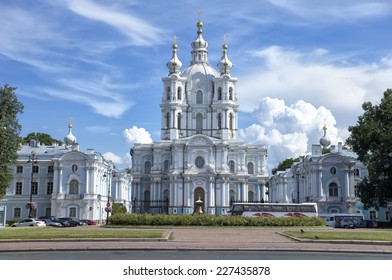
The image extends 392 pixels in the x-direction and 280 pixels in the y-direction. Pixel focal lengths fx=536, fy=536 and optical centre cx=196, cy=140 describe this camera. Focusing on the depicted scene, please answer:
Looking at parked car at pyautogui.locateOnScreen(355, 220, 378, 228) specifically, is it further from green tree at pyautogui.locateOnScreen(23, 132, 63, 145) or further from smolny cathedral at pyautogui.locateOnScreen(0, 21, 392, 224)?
green tree at pyautogui.locateOnScreen(23, 132, 63, 145)

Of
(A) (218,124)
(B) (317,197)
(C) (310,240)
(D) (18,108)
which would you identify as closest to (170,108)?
(A) (218,124)

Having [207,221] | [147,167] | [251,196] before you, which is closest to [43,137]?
[147,167]

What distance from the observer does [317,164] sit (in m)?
74.1

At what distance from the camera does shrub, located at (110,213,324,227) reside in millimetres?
46531

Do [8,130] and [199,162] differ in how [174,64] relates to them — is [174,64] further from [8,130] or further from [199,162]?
[8,130]

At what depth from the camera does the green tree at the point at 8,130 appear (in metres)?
49.7

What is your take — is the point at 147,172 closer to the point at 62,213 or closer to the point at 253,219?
the point at 62,213

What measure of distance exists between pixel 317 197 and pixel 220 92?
32.8 meters

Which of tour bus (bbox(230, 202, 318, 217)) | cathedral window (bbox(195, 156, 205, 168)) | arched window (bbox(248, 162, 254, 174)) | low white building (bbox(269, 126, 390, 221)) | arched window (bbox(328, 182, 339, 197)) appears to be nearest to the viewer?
tour bus (bbox(230, 202, 318, 217))

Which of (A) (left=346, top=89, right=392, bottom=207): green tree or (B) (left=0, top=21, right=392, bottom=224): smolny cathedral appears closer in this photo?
(A) (left=346, top=89, right=392, bottom=207): green tree

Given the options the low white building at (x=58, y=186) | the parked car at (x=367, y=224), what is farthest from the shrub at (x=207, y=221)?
the low white building at (x=58, y=186)

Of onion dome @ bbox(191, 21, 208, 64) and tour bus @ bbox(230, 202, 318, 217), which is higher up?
onion dome @ bbox(191, 21, 208, 64)

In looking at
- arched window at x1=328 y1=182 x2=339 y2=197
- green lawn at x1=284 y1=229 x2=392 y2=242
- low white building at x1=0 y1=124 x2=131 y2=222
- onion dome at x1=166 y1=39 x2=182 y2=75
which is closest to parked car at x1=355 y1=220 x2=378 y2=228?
arched window at x1=328 y1=182 x2=339 y2=197

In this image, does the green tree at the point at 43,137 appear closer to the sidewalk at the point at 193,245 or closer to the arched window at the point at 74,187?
the arched window at the point at 74,187
